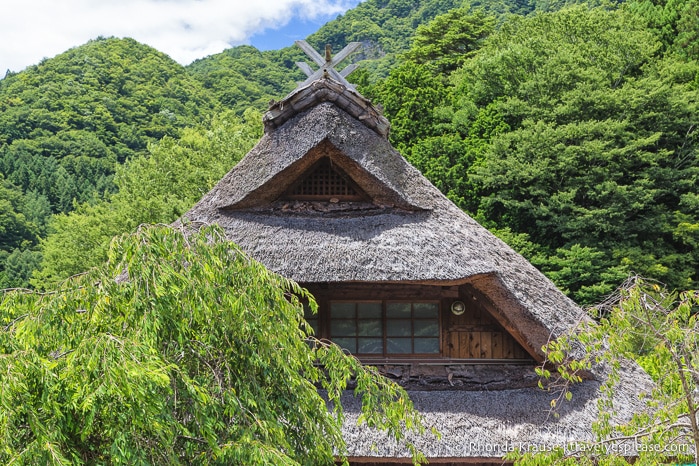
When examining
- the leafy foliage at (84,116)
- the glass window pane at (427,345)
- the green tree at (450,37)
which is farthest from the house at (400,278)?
the leafy foliage at (84,116)

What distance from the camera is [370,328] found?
1090cm

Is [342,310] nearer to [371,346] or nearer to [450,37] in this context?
[371,346]

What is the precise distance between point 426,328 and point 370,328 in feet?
2.66

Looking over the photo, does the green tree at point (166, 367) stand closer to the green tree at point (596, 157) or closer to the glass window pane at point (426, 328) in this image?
the glass window pane at point (426, 328)

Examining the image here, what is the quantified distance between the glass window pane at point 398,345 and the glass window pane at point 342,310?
2.16 feet

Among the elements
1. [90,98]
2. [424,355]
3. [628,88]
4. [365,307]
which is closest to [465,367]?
[424,355]

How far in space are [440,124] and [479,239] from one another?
20.4 m

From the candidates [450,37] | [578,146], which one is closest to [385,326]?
[578,146]

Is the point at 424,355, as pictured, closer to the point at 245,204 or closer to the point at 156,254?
the point at 245,204

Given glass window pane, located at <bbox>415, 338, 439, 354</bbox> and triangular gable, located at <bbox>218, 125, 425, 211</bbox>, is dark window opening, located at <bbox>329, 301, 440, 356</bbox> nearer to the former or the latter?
glass window pane, located at <bbox>415, 338, 439, 354</bbox>

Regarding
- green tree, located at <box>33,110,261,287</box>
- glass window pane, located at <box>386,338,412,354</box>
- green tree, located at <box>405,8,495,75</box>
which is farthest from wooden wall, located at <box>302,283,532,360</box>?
green tree, located at <box>405,8,495,75</box>

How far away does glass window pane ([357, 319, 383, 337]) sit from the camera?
1089 centimetres

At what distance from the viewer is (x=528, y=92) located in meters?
28.6

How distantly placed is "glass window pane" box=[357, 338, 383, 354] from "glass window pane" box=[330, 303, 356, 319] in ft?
1.36
